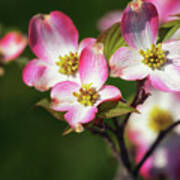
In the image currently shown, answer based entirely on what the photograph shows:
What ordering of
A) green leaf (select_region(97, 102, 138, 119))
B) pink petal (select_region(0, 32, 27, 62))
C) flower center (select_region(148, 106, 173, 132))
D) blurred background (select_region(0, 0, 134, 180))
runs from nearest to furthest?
green leaf (select_region(97, 102, 138, 119)) < pink petal (select_region(0, 32, 27, 62)) < flower center (select_region(148, 106, 173, 132)) < blurred background (select_region(0, 0, 134, 180))

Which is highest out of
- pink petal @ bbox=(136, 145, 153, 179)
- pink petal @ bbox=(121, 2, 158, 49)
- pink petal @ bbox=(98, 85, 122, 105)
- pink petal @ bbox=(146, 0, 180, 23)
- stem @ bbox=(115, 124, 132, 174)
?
pink petal @ bbox=(121, 2, 158, 49)

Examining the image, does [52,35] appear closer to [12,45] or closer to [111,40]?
[111,40]

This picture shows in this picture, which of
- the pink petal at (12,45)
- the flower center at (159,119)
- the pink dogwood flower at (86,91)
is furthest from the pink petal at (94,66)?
the flower center at (159,119)

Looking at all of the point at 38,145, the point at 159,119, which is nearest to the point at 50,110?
the point at 159,119

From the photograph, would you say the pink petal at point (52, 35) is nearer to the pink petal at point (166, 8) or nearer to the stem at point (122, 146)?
the stem at point (122, 146)

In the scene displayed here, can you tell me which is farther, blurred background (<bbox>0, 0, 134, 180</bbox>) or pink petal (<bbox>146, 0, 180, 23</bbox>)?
blurred background (<bbox>0, 0, 134, 180</bbox>)

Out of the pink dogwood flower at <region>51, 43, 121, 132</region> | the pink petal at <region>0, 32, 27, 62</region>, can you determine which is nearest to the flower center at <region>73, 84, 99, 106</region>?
the pink dogwood flower at <region>51, 43, 121, 132</region>

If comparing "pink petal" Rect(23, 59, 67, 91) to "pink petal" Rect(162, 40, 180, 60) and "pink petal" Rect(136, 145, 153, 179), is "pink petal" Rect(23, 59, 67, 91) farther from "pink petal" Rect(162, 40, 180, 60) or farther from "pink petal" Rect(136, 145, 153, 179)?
"pink petal" Rect(136, 145, 153, 179)
